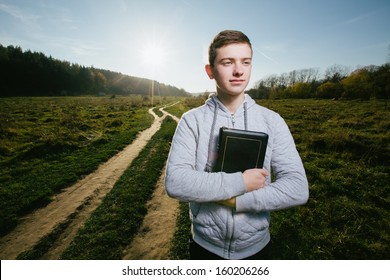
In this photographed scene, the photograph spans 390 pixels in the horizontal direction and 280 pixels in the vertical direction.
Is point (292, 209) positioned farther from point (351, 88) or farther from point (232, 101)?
point (351, 88)

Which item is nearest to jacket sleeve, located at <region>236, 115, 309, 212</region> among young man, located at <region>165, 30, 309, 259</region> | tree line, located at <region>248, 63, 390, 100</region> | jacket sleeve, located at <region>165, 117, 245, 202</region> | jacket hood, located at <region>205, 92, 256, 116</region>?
young man, located at <region>165, 30, 309, 259</region>

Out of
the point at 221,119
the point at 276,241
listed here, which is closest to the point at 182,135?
the point at 221,119

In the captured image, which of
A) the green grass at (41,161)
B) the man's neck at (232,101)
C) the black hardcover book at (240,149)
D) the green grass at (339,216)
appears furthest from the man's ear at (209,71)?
the green grass at (41,161)

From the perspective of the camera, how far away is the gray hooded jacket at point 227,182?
155 cm

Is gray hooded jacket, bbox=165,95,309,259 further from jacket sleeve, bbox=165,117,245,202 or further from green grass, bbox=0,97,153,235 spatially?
green grass, bbox=0,97,153,235

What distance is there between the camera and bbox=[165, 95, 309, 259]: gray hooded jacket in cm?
155

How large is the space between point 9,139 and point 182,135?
1627 centimetres

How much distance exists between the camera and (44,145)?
11641mm

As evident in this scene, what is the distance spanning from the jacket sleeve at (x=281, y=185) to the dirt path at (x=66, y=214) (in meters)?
4.26

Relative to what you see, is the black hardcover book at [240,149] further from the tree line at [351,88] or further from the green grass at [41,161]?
the tree line at [351,88]

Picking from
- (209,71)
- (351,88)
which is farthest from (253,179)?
(351,88)

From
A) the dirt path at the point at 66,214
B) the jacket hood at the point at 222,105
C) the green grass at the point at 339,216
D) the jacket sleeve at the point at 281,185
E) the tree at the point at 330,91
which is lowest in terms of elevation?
the dirt path at the point at 66,214
